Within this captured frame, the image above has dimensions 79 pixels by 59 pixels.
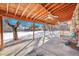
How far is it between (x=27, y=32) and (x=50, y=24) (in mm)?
346

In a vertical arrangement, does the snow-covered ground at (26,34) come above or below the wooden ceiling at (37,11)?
below

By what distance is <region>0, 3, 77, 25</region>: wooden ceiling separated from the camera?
2916mm

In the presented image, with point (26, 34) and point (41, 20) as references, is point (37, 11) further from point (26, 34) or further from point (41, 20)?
point (26, 34)

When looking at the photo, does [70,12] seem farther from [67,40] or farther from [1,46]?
[1,46]

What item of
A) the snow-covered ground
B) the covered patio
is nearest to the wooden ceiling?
the covered patio

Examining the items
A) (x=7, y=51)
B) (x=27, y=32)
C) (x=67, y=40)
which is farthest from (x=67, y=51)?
(x=7, y=51)

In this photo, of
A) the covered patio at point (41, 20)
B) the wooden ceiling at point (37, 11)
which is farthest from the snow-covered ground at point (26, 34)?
the wooden ceiling at point (37, 11)

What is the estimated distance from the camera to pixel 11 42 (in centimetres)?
302

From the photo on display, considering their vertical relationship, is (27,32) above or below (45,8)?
below

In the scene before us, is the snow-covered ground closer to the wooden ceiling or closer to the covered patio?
the covered patio

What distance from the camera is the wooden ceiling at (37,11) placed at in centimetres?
292

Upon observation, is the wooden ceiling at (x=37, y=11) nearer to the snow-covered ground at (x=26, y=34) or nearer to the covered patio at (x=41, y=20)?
the covered patio at (x=41, y=20)

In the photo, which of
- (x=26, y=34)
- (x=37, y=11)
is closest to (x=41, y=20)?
(x=37, y=11)

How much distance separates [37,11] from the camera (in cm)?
299
